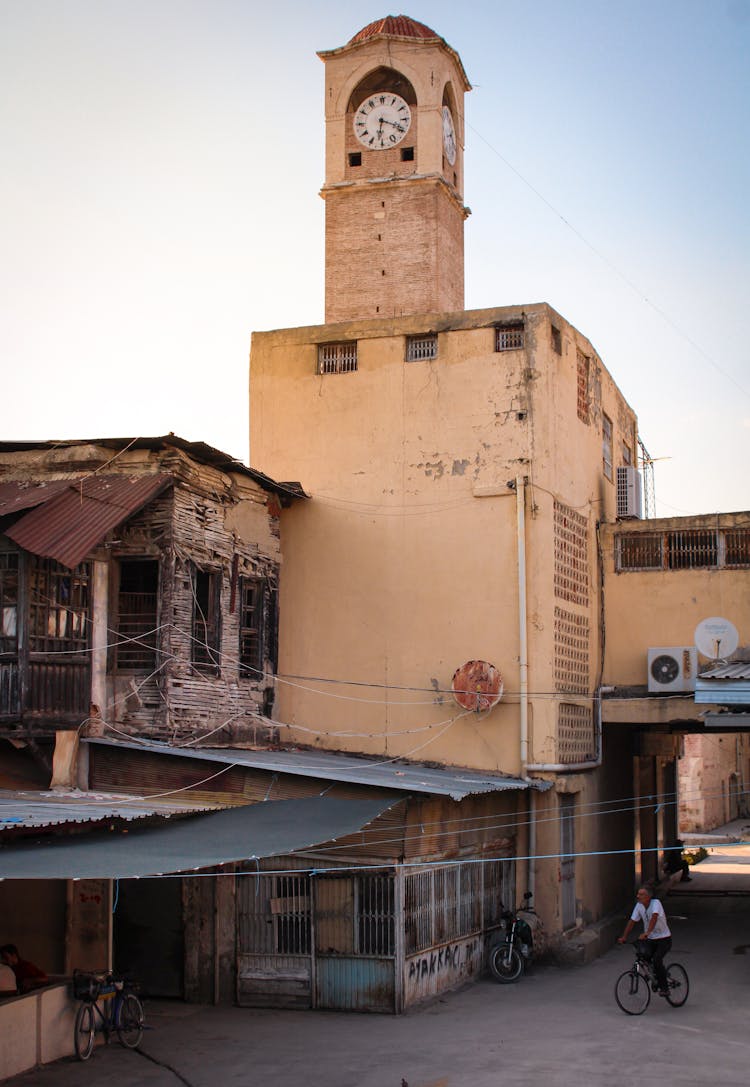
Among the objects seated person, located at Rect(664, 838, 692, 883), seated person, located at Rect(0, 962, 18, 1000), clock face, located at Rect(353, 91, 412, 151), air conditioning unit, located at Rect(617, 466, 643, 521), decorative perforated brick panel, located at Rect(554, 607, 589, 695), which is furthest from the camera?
seated person, located at Rect(664, 838, 692, 883)

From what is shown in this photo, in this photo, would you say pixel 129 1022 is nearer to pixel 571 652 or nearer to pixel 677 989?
pixel 677 989

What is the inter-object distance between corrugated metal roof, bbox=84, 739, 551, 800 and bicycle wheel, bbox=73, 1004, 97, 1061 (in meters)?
3.00

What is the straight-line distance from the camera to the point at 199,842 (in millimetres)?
12281

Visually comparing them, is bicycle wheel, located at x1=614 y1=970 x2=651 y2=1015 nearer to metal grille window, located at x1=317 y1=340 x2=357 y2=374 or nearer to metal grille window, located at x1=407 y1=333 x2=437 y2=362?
metal grille window, located at x1=407 y1=333 x2=437 y2=362

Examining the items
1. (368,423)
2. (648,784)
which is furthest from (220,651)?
(648,784)

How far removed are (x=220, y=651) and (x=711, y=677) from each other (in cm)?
668

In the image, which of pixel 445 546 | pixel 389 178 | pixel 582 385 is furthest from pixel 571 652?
pixel 389 178

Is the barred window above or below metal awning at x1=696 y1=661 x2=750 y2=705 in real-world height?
above

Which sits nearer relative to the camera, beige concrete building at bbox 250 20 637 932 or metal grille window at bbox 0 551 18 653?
metal grille window at bbox 0 551 18 653

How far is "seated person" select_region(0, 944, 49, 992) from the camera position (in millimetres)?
12930

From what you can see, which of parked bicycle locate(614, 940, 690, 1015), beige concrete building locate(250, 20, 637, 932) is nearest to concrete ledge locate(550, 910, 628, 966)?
beige concrete building locate(250, 20, 637, 932)

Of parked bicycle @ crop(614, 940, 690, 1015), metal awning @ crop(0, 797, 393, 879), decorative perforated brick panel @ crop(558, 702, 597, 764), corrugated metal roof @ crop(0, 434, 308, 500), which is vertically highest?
corrugated metal roof @ crop(0, 434, 308, 500)

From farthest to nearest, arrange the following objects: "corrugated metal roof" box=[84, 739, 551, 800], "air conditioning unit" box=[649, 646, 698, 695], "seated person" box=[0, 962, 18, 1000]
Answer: "air conditioning unit" box=[649, 646, 698, 695]
"corrugated metal roof" box=[84, 739, 551, 800]
"seated person" box=[0, 962, 18, 1000]

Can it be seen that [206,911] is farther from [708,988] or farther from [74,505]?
[708,988]
